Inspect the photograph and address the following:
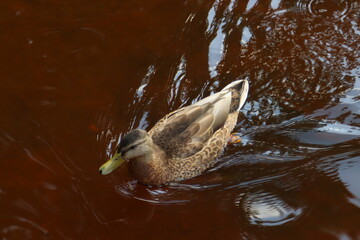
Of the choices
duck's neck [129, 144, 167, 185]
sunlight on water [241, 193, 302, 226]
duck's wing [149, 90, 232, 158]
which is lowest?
sunlight on water [241, 193, 302, 226]

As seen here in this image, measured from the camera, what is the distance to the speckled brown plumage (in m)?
4.17

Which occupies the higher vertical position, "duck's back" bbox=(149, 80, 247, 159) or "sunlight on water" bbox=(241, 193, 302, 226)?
"duck's back" bbox=(149, 80, 247, 159)

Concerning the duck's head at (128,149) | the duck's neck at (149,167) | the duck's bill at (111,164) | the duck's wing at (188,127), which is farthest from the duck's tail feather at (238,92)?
the duck's bill at (111,164)

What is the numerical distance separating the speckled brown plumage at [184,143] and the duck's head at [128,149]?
9 centimetres

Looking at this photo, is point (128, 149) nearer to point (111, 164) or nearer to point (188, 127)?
point (111, 164)

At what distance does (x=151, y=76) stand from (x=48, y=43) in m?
1.11

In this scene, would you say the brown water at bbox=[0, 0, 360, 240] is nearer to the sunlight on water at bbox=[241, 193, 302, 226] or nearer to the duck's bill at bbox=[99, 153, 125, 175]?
the sunlight on water at bbox=[241, 193, 302, 226]

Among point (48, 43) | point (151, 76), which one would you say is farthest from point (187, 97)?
point (48, 43)

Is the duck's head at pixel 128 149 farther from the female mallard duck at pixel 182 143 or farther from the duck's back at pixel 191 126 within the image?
the duck's back at pixel 191 126

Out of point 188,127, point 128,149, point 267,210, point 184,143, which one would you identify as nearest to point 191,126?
point 188,127

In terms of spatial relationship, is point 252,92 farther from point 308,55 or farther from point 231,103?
point 308,55

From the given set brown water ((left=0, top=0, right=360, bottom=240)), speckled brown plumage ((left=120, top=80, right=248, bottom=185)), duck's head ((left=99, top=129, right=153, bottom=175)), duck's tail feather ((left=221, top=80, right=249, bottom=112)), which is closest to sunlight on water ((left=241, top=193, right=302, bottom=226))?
brown water ((left=0, top=0, right=360, bottom=240))

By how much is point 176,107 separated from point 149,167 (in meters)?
0.81

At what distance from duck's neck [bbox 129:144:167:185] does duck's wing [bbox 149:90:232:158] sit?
0.10 metres
